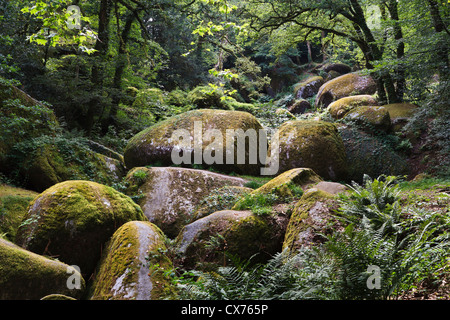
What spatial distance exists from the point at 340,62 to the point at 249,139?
2035 cm

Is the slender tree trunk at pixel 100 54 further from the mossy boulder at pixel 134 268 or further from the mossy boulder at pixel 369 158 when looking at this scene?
the mossy boulder at pixel 369 158

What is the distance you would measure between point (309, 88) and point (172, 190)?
2001cm

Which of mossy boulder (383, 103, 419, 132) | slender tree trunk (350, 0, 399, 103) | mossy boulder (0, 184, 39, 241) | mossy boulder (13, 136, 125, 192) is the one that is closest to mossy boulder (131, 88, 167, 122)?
mossy boulder (13, 136, 125, 192)

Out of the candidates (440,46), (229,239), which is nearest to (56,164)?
(229,239)

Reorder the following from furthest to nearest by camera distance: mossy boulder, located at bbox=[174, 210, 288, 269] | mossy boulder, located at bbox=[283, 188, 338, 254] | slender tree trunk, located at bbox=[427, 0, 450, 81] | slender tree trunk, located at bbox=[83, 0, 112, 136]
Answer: slender tree trunk, located at bbox=[83, 0, 112, 136]
slender tree trunk, located at bbox=[427, 0, 450, 81]
mossy boulder, located at bbox=[174, 210, 288, 269]
mossy boulder, located at bbox=[283, 188, 338, 254]

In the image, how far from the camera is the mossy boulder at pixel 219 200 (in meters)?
6.72

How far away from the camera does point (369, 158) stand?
9570 mm

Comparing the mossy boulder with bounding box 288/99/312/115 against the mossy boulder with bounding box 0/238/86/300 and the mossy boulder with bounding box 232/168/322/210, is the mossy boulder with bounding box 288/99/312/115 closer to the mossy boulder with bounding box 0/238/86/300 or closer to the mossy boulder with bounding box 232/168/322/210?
the mossy boulder with bounding box 232/168/322/210

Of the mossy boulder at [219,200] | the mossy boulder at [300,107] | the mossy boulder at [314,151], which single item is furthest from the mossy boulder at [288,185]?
the mossy boulder at [300,107]

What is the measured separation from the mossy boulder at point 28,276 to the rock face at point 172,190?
327 centimetres

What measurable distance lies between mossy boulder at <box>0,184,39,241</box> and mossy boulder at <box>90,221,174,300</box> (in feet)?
5.81

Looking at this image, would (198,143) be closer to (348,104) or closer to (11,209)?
(11,209)

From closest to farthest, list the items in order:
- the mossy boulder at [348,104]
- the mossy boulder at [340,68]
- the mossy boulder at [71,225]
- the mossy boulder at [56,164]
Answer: the mossy boulder at [71,225] → the mossy boulder at [56,164] → the mossy boulder at [348,104] → the mossy boulder at [340,68]

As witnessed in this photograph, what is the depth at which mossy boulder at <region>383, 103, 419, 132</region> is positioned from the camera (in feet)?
34.5
